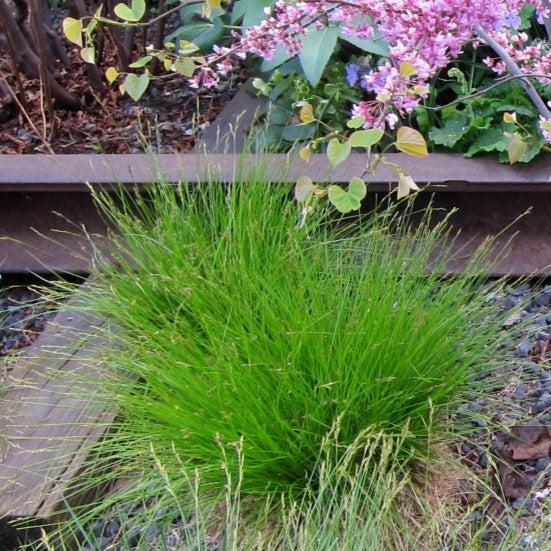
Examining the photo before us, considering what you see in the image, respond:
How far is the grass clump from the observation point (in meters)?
1.86

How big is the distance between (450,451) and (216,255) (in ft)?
2.28

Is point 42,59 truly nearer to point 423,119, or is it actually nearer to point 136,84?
point 136,84

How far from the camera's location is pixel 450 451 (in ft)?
6.84

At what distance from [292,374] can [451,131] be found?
115 centimetres

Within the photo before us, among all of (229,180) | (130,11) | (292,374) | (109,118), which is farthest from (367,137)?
(109,118)

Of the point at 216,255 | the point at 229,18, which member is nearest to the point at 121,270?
Result: the point at 216,255

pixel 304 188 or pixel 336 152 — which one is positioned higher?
pixel 336 152

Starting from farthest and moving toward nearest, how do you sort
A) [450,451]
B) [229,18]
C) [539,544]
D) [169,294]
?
[229,18] < [169,294] < [450,451] < [539,544]

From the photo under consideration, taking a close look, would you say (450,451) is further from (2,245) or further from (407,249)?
(2,245)

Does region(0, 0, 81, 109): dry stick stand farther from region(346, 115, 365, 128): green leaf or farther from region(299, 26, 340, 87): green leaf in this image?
region(346, 115, 365, 128): green leaf

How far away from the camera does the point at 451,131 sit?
2.74 meters

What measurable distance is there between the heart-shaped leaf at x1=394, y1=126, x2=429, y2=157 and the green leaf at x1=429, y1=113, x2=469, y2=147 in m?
0.86

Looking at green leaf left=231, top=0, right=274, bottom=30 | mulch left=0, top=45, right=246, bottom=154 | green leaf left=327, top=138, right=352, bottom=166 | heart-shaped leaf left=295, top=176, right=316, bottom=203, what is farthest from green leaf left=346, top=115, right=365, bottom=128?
mulch left=0, top=45, right=246, bottom=154

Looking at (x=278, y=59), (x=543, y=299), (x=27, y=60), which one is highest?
(x=278, y=59)
